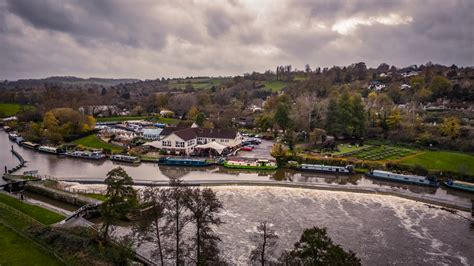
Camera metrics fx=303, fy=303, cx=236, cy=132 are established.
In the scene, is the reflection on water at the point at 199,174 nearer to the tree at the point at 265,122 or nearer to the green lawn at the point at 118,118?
the tree at the point at 265,122

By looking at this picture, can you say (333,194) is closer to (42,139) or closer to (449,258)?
(449,258)

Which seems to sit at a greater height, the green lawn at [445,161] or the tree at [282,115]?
the tree at [282,115]

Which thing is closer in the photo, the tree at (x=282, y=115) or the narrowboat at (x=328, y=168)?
the narrowboat at (x=328, y=168)

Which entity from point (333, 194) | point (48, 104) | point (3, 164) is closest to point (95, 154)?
point (3, 164)

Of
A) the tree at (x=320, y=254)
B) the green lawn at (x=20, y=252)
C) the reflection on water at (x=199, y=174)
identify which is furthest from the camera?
the reflection on water at (x=199, y=174)

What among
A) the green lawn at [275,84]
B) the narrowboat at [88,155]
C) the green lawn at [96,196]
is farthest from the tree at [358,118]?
the green lawn at [275,84]

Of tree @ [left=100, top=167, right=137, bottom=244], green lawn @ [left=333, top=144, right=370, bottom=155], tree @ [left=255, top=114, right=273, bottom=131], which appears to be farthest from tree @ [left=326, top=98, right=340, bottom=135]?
tree @ [left=100, top=167, right=137, bottom=244]
